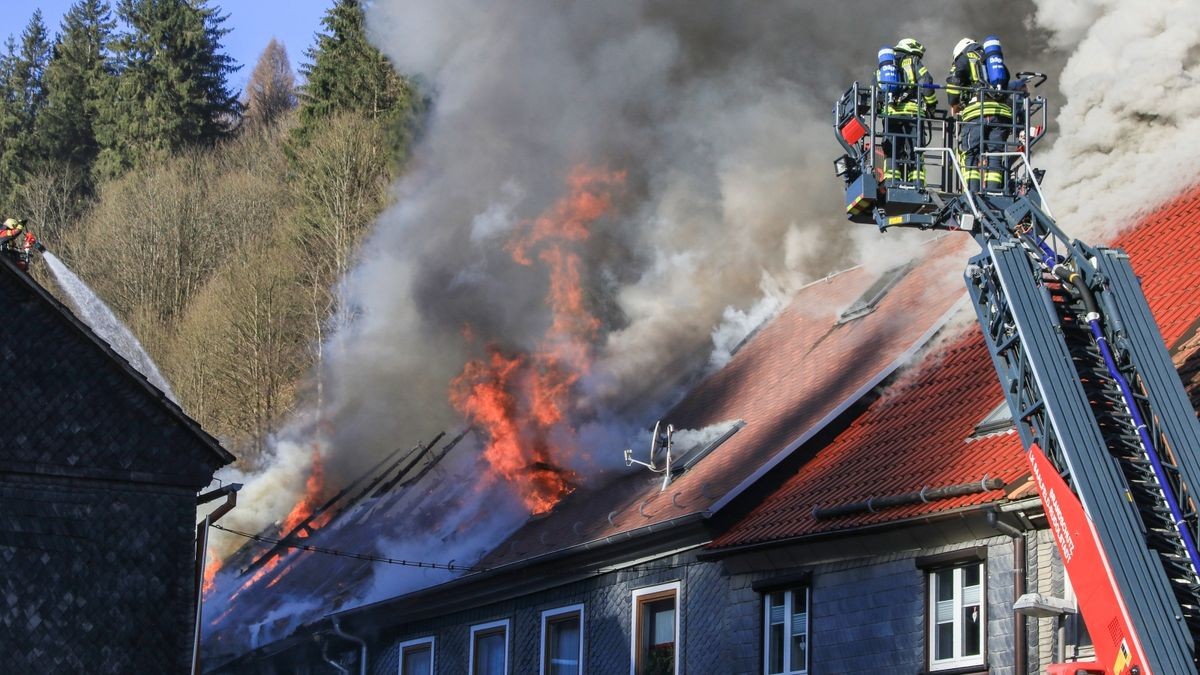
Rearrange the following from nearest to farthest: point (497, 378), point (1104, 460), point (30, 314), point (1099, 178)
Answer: point (1104, 460) → point (1099, 178) → point (30, 314) → point (497, 378)

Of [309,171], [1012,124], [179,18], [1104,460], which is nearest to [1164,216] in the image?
[1012,124]

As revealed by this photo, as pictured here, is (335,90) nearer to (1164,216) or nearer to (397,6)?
(397,6)

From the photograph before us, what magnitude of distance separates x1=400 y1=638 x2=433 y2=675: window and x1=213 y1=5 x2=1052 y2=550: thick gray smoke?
159 inches

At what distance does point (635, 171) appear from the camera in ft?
91.5

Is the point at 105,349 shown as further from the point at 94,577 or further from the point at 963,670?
the point at 963,670

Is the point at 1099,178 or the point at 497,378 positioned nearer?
the point at 1099,178

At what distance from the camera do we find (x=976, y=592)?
1678 centimetres

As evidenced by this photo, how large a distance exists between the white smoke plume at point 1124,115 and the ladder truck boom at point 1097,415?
308cm

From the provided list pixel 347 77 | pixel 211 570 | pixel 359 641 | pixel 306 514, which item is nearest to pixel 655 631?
pixel 359 641

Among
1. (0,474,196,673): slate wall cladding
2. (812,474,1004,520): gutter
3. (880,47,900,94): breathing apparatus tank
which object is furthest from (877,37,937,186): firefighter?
(0,474,196,673): slate wall cladding

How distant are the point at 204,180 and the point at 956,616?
167ft

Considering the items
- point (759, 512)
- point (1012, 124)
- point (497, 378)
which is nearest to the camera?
point (1012, 124)

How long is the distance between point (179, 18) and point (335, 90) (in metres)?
18.9

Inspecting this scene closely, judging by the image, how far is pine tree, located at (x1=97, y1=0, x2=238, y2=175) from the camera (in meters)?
69.5
